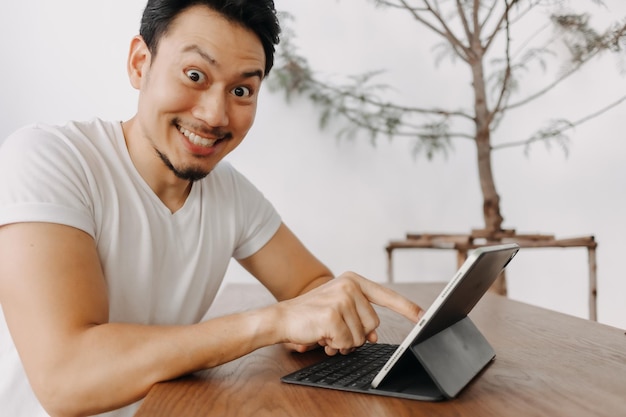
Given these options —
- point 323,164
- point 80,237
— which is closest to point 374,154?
point 323,164

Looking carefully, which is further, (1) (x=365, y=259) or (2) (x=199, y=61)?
(1) (x=365, y=259)

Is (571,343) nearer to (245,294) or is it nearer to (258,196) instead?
(258,196)

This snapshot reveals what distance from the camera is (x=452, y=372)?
76 cm

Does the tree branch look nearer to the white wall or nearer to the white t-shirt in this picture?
the white wall

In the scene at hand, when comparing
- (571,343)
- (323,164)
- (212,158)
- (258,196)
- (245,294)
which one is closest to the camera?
(571,343)

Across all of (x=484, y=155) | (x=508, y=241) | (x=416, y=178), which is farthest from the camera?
(x=416, y=178)

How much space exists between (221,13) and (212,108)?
166 millimetres

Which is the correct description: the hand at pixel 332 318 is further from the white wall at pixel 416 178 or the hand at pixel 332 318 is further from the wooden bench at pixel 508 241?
the white wall at pixel 416 178

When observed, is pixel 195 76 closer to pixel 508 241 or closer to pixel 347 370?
pixel 347 370

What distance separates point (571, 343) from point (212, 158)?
684mm

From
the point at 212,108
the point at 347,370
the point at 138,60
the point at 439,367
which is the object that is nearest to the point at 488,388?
the point at 439,367

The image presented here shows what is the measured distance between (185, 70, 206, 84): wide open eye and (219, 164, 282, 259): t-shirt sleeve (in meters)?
0.36

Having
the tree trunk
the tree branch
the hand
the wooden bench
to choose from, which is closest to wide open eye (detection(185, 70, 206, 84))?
the hand

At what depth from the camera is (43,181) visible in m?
0.96
